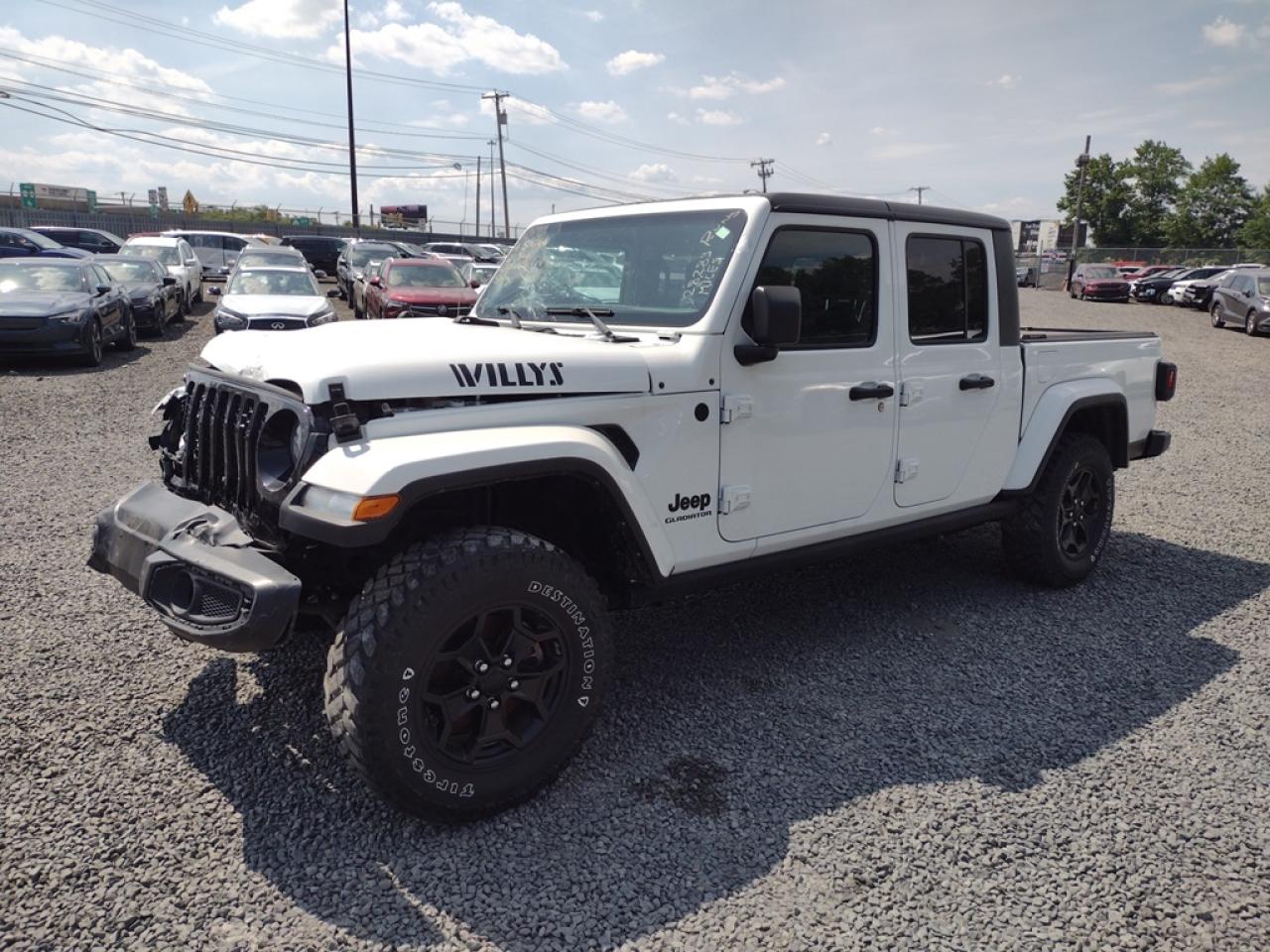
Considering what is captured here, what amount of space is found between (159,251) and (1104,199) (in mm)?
79368

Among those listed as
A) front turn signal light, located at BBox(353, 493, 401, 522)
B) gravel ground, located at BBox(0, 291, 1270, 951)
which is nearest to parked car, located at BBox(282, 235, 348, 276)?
gravel ground, located at BBox(0, 291, 1270, 951)

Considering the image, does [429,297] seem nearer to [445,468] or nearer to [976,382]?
Answer: [976,382]

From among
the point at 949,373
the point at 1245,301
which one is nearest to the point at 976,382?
the point at 949,373

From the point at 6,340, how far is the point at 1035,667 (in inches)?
483

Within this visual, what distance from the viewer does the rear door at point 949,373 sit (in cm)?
397

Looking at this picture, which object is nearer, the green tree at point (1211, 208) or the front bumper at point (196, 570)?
the front bumper at point (196, 570)

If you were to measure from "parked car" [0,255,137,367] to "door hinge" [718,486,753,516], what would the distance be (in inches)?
443

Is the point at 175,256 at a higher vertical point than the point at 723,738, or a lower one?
higher

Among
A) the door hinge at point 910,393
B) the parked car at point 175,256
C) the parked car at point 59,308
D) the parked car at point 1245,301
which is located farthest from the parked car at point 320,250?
the door hinge at point 910,393

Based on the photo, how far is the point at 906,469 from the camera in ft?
13.1

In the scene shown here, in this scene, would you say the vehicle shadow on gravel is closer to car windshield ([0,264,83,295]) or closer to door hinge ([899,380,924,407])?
door hinge ([899,380,924,407])

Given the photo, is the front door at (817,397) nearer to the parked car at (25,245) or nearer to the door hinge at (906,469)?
the door hinge at (906,469)

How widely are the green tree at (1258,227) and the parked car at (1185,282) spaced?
1799 inches

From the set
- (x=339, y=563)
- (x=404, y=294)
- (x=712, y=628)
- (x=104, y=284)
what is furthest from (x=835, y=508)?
(x=104, y=284)
